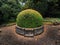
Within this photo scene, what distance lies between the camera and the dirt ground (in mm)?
9266

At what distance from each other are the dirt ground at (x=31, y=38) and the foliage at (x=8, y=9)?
139 centimetres

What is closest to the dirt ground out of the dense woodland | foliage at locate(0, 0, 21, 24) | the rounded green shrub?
the rounded green shrub

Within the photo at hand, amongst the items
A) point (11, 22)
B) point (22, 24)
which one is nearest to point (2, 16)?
point (11, 22)

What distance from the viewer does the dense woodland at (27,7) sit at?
12.2 metres

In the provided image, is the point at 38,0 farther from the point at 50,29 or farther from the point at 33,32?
the point at 33,32

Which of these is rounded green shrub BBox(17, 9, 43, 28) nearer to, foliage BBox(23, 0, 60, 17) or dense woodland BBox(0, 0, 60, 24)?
dense woodland BBox(0, 0, 60, 24)

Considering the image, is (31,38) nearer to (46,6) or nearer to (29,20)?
(29,20)

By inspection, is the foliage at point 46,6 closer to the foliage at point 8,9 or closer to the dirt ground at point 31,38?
the foliage at point 8,9

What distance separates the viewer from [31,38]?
9.89 metres

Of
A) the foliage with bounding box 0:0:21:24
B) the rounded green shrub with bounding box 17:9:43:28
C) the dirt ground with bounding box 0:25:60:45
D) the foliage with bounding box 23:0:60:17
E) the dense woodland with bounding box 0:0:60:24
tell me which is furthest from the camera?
the foliage with bounding box 23:0:60:17

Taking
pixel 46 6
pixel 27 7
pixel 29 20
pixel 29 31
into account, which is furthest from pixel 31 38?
pixel 46 6

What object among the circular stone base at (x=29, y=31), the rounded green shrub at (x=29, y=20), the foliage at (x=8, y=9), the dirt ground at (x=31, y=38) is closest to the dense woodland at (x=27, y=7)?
the foliage at (x=8, y=9)

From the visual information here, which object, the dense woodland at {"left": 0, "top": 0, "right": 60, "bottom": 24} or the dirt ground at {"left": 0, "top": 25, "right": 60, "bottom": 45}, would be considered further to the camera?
the dense woodland at {"left": 0, "top": 0, "right": 60, "bottom": 24}

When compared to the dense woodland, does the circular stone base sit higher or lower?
lower
